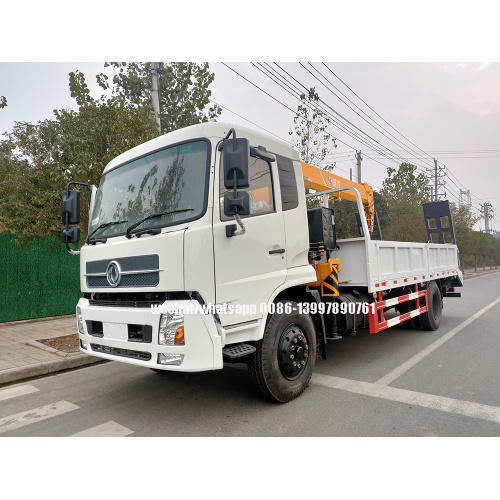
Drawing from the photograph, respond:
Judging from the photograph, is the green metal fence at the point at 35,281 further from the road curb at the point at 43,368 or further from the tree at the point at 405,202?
the tree at the point at 405,202

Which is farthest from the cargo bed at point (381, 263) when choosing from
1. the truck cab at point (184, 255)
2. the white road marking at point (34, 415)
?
the white road marking at point (34, 415)

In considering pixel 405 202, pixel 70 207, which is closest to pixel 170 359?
pixel 70 207

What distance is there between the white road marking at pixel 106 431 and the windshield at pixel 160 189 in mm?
1742

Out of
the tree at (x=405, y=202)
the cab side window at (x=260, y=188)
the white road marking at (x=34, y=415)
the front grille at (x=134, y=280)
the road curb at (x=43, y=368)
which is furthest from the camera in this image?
the tree at (x=405, y=202)

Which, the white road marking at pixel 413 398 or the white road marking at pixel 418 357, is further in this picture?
the white road marking at pixel 418 357

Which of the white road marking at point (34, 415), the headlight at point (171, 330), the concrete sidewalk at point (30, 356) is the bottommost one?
the white road marking at point (34, 415)

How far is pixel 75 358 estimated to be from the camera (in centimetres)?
543

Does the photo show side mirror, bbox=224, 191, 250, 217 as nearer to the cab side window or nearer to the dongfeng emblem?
the cab side window

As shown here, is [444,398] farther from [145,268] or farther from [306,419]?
[145,268]

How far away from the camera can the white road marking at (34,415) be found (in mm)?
3438

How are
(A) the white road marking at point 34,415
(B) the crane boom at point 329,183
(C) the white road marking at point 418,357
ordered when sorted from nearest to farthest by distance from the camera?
1. (A) the white road marking at point 34,415
2. (C) the white road marking at point 418,357
3. (B) the crane boom at point 329,183

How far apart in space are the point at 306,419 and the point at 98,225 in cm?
281

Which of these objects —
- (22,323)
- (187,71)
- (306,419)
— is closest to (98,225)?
(306,419)

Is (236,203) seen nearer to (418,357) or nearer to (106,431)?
(106,431)
